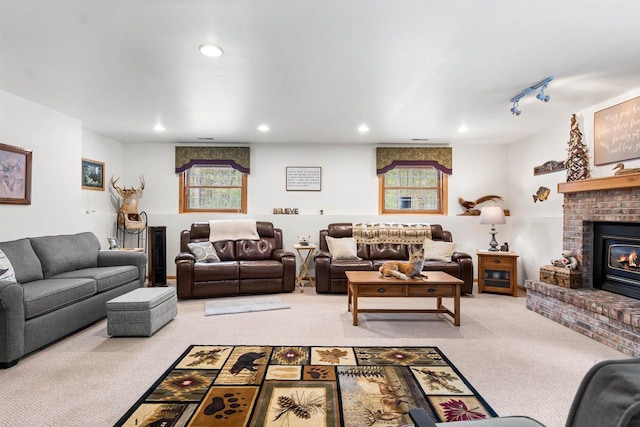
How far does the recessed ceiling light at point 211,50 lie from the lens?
251cm

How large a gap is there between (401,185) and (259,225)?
265cm

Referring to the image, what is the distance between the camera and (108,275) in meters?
3.78

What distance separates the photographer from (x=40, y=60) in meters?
2.79

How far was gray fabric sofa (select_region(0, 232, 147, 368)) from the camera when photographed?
2605 millimetres

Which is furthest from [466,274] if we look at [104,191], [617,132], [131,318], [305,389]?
[104,191]

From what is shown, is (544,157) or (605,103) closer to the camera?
(605,103)

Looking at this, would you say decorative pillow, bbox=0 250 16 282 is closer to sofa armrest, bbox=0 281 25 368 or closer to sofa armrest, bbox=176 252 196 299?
sofa armrest, bbox=0 281 25 368

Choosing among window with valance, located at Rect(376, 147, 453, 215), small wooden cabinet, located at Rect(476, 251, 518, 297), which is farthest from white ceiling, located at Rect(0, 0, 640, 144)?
small wooden cabinet, located at Rect(476, 251, 518, 297)

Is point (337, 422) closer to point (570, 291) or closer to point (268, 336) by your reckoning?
point (268, 336)

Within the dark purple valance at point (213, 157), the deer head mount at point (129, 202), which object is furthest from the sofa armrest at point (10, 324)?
the dark purple valance at point (213, 157)

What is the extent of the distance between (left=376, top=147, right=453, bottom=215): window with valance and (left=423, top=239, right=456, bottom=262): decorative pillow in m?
0.97

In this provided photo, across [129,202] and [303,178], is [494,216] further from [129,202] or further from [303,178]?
[129,202]

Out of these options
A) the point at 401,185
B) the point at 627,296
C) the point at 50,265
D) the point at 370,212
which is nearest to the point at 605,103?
the point at 627,296

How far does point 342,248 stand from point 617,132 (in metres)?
3.59
